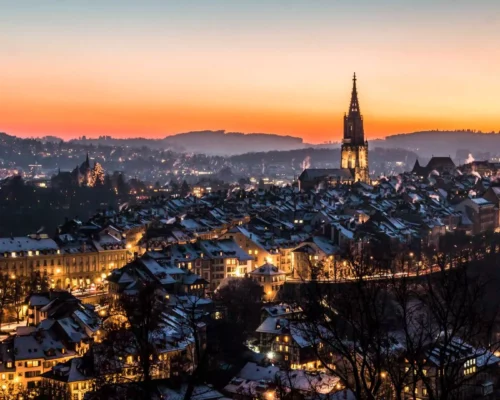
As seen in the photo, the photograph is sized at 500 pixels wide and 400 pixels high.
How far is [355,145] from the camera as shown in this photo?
8031 centimetres

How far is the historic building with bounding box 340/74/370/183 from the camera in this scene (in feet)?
263

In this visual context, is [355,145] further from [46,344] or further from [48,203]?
[46,344]

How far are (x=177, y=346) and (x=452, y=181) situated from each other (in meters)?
53.6

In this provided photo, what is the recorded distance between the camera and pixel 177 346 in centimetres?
2275

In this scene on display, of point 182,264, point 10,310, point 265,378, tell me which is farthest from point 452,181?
point 265,378

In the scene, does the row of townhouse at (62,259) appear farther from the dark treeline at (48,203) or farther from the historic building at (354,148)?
the historic building at (354,148)

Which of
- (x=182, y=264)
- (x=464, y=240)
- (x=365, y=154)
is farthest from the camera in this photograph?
(x=365, y=154)

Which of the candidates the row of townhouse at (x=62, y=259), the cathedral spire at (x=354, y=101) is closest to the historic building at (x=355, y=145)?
the cathedral spire at (x=354, y=101)

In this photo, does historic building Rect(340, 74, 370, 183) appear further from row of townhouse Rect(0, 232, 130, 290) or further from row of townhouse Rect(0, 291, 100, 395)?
row of townhouse Rect(0, 291, 100, 395)

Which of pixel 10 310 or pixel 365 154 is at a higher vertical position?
pixel 365 154

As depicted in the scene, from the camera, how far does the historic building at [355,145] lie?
263 feet

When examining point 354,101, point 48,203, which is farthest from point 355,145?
point 48,203

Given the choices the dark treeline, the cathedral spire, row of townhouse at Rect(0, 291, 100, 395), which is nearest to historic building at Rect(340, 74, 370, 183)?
the cathedral spire

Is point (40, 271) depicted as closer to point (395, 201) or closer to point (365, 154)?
point (395, 201)
